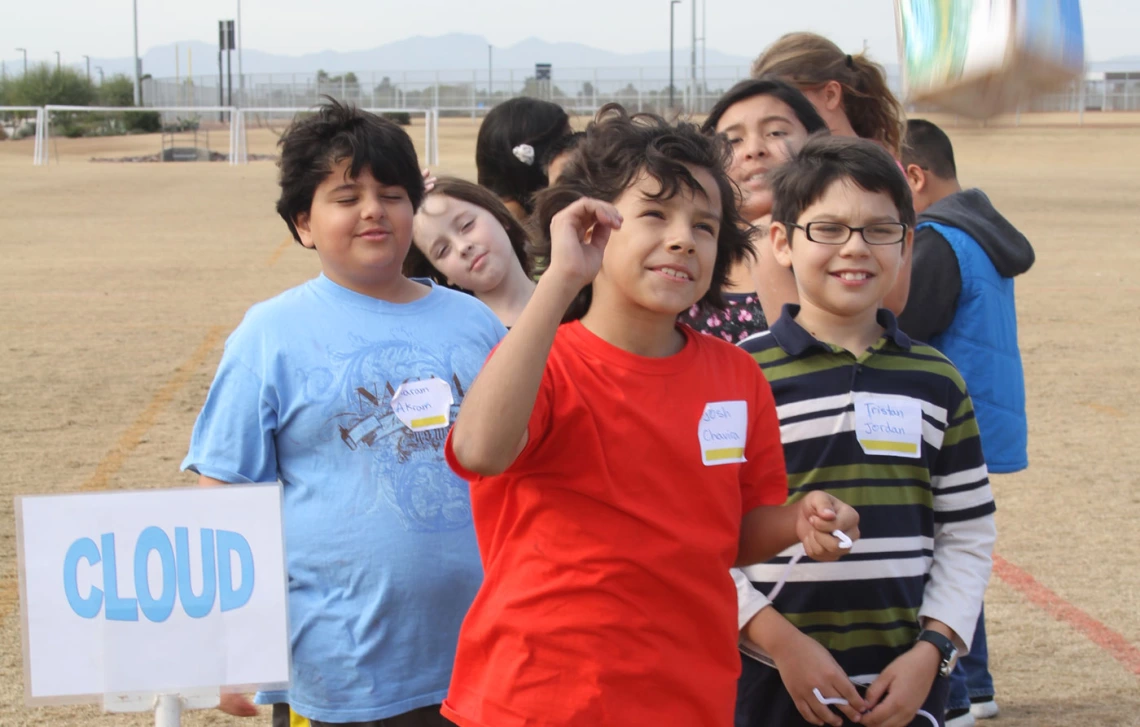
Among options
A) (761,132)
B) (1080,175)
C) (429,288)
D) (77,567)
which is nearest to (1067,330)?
(761,132)

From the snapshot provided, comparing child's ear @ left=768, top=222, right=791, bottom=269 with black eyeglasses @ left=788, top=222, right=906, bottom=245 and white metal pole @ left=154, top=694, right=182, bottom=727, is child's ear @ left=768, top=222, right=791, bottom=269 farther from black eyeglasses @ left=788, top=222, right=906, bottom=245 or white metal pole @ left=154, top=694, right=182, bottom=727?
white metal pole @ left=154, top=694, right=182, bottom=727

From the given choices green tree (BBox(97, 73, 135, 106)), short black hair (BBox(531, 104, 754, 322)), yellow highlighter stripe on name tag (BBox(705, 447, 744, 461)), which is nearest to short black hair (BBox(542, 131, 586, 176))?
short black hair (BBox(531, 104, 754, 322))

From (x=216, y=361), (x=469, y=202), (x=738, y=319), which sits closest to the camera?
(x=738, y=319)

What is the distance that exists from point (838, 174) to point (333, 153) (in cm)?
104

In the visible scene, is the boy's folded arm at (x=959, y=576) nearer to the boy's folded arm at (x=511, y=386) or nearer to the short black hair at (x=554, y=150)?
the boy's folded arm at (x=511, y=386)

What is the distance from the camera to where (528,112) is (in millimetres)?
4270

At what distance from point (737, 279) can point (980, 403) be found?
3.85 feet

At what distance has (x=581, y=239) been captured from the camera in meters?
1.91

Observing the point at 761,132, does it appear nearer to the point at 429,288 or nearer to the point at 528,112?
the point at 429,288

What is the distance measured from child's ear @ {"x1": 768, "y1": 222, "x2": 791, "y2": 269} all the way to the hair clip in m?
1.68

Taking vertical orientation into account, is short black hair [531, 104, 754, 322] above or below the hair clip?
below

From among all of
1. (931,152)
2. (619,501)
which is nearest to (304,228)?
(619,501)

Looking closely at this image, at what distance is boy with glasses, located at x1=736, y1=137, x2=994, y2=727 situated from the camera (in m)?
2.36

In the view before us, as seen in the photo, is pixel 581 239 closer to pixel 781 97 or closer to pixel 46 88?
pixel 781 97
